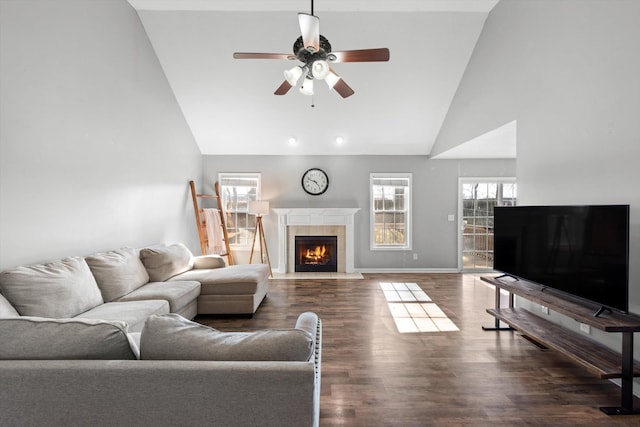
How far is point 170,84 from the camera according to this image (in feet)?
17.0

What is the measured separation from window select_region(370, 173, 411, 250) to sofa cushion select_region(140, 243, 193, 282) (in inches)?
154

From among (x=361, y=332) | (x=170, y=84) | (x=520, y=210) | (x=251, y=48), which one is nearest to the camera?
(x=520, y=210)

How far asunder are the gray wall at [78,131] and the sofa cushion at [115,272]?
0.25 metres

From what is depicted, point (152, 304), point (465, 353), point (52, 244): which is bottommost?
point (465, 353)

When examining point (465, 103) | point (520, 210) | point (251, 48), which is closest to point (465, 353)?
point (520, 210)

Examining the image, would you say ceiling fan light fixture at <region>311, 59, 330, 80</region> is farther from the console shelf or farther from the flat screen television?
the console shelf

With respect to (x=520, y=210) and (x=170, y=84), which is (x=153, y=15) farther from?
(x=520, y=210)

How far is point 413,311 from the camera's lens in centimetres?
429

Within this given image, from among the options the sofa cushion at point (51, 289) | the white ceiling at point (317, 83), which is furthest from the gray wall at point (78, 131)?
the white ceiling at point (317, 83)

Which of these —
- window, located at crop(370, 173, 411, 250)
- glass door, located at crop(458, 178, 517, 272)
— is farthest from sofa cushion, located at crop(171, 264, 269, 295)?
glass door, located at crop(458, 178, 517, 272)

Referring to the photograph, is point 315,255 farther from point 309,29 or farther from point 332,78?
point 309,29

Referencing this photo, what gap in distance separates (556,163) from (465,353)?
1.96m

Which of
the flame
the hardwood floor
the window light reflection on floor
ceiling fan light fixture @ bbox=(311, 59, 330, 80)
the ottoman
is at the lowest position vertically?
the hardwood floor

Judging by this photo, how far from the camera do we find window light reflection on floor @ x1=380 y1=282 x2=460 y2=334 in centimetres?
373
